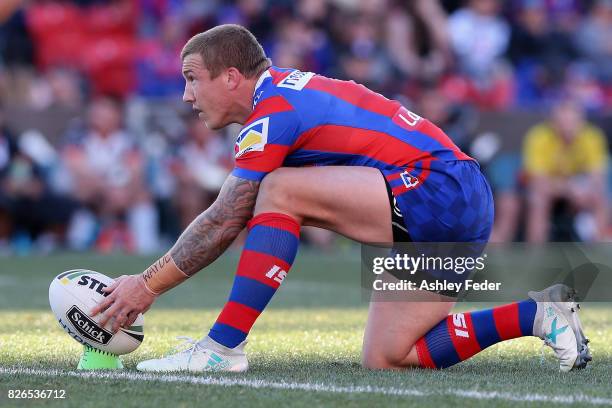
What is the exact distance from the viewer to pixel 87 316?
14.1 ft

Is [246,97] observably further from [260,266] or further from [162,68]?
[162,68]

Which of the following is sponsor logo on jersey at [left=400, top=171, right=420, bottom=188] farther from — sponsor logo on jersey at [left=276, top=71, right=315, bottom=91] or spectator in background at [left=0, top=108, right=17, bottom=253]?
Result: spectator in background at [left=0, top=108, right=17, bottom=253]

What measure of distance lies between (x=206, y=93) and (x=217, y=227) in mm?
536

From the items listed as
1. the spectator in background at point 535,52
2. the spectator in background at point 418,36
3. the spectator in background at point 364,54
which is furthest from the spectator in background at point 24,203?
the spectator in background at point 535,52

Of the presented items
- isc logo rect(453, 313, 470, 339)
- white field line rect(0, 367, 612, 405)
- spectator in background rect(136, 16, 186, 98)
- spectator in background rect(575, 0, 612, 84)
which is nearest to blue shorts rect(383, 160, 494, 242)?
isc logo rect(453, 313, 470, 339)

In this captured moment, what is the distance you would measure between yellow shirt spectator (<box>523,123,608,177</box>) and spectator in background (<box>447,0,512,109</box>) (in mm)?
1400

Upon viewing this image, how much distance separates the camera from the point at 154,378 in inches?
158

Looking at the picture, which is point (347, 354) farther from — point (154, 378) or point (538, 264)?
point (538, 264)

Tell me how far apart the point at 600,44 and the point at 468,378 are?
475 inches

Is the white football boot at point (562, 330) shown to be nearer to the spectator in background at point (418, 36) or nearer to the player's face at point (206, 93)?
the player's face at point (206, 93)

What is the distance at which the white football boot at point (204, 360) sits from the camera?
419 cm

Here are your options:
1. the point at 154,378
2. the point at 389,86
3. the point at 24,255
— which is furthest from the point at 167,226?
the point at 154,378

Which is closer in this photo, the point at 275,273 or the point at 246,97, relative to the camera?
the point at 275,273

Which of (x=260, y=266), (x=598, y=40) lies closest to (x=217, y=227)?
(x=260, y=266)
